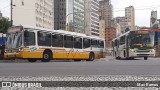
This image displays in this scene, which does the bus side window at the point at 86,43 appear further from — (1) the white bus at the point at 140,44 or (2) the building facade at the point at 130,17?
(2) the building facade at the point at 130,17

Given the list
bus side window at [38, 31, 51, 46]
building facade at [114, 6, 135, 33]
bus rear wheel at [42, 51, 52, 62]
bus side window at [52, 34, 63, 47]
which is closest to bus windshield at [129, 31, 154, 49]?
bus side window at [52, 34, 63, 47]

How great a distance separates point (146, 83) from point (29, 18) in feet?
454

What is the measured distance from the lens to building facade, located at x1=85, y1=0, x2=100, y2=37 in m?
144

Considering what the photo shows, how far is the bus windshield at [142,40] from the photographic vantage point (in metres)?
34.9

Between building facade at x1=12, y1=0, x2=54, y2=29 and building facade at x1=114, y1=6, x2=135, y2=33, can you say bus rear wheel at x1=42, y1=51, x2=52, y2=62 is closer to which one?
building facade at x1=12, y1=0, x2=54, y2=29

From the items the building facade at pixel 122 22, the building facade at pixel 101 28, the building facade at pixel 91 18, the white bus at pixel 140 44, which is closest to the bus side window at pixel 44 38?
the white bus at pixel 140 44

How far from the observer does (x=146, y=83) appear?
25.6 feet

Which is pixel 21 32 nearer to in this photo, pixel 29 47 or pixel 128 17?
pixel 29 47

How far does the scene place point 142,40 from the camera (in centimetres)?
3528

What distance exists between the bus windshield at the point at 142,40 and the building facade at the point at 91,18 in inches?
4033

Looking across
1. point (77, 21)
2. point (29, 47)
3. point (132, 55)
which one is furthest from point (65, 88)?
point (77, 21)

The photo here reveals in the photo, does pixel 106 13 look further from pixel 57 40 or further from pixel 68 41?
pixel 57 40

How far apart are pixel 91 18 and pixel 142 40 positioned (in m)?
115

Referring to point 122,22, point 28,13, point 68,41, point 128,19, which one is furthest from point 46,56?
point 122,22
